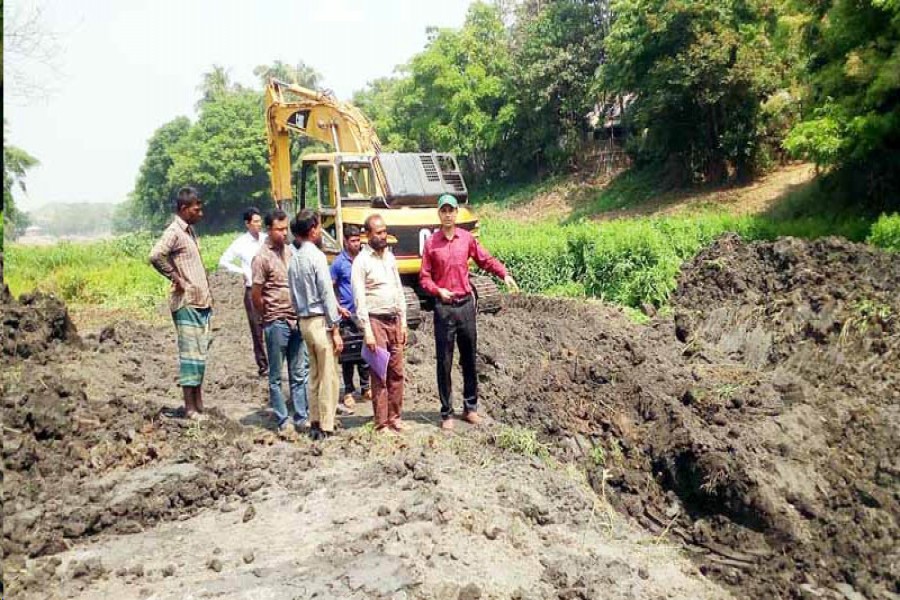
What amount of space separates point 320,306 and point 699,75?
20415 mm

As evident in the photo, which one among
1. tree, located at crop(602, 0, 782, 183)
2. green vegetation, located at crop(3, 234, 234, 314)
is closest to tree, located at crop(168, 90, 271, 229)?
green vegetation, located at crop(3, 234, 234, 314)

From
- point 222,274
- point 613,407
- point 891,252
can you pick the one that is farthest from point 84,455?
point 222,274

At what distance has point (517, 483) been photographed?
552 centimetres

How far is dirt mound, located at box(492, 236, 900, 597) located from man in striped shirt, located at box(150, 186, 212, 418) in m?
2.86

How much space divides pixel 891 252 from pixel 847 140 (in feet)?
17.0

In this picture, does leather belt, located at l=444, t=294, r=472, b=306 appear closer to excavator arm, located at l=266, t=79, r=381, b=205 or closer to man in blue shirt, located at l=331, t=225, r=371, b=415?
man in blue shirt, located at l=331, t=225, r=371, b=415

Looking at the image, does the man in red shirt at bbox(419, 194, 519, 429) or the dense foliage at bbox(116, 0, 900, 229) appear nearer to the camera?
the man in red shirt at bbox(419, 194, 519, 429)

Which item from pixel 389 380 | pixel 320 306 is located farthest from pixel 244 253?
pixel 389 380

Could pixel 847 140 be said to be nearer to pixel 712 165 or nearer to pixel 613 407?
pixel 613 407

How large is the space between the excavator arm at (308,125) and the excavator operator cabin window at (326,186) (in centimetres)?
91

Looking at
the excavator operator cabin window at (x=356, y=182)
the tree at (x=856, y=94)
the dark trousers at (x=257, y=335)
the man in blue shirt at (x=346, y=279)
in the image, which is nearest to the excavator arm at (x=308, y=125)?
the excavator operator cabin window at (x=356, y=182)

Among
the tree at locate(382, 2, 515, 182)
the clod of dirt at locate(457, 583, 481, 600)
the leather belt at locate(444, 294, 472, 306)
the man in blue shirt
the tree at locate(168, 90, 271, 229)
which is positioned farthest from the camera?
the tree at locate(168, 90, 271, 229)

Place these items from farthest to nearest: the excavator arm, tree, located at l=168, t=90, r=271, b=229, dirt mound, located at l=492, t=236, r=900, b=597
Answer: tree, located at l=168, t=90, r=271, b=229, the excavator arm, dirt mound, located at l=492, t=236, r=900, b=597

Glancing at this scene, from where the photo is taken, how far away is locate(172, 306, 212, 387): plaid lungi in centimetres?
648
